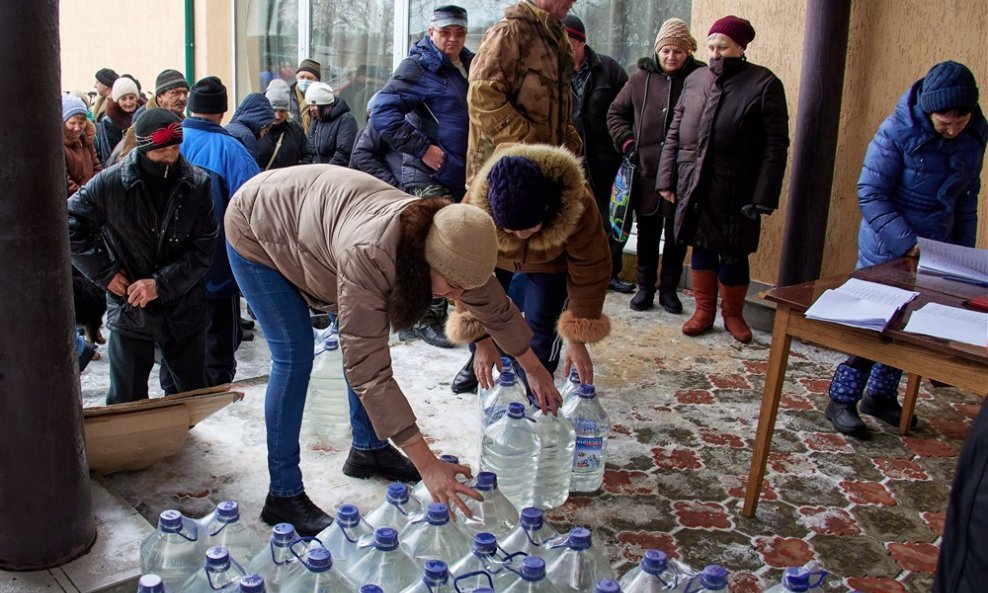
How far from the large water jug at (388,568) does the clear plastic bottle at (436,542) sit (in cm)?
10

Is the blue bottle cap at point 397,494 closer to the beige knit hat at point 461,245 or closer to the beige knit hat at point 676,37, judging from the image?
the beige knit hat at point 461,245

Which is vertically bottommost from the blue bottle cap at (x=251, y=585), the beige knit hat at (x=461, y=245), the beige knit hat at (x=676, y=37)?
the blue bottle cap at (x=251, y=585)

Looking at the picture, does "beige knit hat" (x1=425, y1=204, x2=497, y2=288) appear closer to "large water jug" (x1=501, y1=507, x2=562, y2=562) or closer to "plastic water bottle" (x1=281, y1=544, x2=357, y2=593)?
"large water jug" (x1=501, y1=507, x2=562, y2=562)

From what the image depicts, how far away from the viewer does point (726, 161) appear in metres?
5.56

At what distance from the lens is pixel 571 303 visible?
3.55 meters

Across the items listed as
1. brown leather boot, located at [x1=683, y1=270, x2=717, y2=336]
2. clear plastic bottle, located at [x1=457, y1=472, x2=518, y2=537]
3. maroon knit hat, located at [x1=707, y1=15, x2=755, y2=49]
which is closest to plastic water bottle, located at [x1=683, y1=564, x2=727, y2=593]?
clear plastic bottle, located at [x1=457, y1=472, x2=518, y2=537]

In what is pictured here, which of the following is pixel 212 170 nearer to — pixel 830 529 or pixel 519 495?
pixel 519 495

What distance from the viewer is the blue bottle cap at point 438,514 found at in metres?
2.27

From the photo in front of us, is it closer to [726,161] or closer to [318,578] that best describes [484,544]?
[318,578]

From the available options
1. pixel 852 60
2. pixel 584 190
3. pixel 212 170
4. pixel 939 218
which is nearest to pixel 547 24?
pixel 584 190

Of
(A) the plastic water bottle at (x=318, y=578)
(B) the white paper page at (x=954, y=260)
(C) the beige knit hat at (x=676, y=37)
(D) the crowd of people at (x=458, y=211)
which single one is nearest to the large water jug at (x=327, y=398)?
(D) the crowd of people at (x=458, y=211)

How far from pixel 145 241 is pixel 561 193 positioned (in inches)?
69.0

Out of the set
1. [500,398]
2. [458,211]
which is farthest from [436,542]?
[500,398]

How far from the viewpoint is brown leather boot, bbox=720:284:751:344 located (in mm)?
5855
